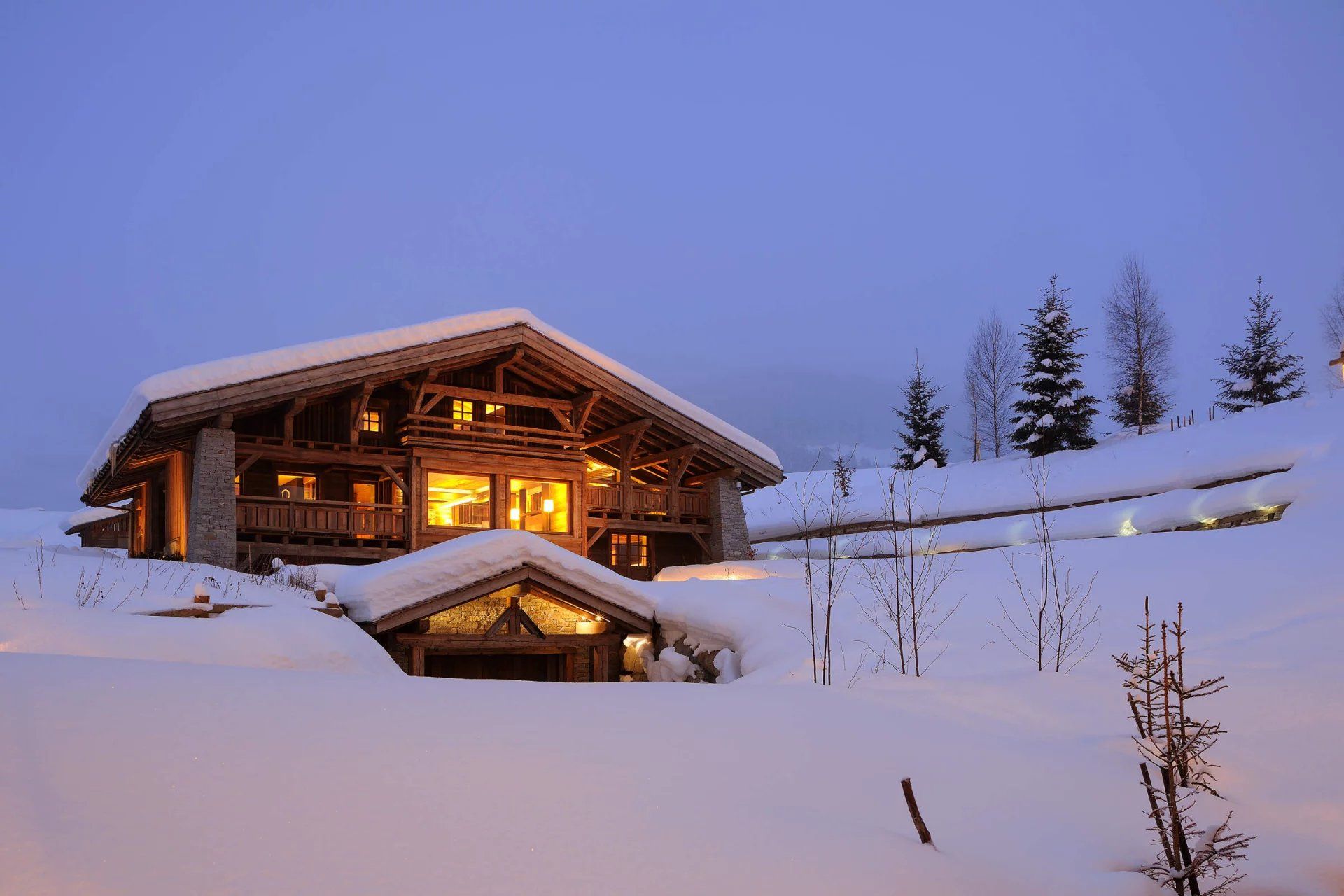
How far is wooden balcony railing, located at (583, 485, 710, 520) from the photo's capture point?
79.8 ft

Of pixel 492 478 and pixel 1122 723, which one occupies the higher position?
pixel 492 478

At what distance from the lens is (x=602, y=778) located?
454 cm

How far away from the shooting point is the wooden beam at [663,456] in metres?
24.6

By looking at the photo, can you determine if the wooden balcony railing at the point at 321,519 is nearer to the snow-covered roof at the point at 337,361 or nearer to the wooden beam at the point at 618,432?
the snow-covered roof at the point at 337,361

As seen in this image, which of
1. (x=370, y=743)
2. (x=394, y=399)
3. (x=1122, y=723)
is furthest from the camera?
(x=394, y=399)

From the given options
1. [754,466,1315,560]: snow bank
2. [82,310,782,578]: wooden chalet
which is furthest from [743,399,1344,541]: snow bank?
[82,310,782,578]: wooden chalet

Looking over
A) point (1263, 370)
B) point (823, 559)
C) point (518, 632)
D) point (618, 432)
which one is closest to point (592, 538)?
point (618, 432)

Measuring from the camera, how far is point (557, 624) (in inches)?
680

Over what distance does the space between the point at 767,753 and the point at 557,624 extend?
12.2 metres

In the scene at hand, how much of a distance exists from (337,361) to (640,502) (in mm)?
8468

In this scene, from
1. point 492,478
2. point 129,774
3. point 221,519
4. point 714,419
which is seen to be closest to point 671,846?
point 129,774

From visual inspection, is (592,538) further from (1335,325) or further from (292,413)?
(1335,325)

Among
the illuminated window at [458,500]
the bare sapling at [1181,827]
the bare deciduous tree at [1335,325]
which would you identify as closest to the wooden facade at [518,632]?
the illuminated window at [458,500]

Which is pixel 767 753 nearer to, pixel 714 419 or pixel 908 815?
pixel 908 815
